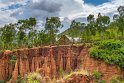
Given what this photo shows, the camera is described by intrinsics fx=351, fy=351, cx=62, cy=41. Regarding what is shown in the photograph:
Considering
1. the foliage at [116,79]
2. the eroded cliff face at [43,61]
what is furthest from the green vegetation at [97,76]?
the eroded cliff face at [43,61]

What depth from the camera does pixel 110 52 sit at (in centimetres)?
4812

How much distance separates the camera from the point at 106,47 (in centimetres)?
4906

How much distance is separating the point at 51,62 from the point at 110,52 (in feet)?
31.3

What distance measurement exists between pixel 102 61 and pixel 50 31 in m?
19.1

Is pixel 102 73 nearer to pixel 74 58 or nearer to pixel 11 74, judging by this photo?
pixel 74 58

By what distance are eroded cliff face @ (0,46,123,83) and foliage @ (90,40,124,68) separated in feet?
2.28

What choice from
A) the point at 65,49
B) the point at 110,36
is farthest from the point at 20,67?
the point at 110,36

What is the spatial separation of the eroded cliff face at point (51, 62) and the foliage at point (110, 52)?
0.70m

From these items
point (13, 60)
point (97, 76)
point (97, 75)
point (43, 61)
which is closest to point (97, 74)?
point (97, 75)

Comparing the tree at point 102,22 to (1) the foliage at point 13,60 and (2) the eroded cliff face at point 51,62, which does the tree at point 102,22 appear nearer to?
(2) the eroded cliff face at point 51,62

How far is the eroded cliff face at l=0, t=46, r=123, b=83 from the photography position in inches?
1877

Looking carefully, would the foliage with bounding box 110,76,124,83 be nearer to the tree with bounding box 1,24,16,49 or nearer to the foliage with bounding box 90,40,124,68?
the foliage with bounding box 90,40,124,68

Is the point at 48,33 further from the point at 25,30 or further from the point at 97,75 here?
the point at 97,75

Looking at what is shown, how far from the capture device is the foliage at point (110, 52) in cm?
4659
